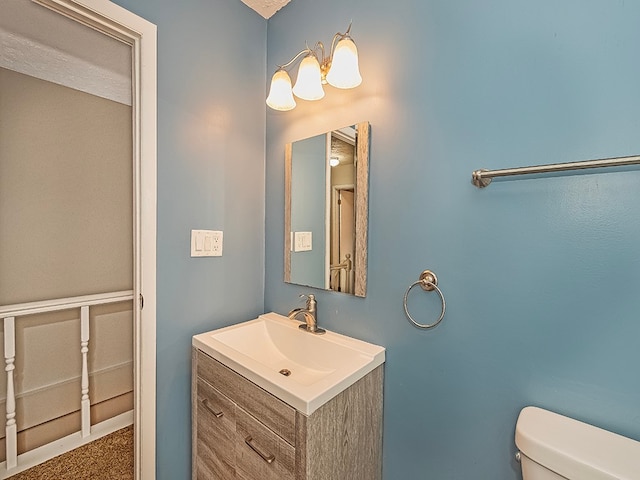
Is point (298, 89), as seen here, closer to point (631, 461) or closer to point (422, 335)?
point (422, 335)

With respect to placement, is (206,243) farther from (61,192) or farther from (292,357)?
(61,192)

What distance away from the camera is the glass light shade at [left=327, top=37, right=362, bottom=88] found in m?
1.05

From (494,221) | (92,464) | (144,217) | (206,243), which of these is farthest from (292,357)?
(92,464)

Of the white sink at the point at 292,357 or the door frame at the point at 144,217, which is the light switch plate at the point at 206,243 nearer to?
the door frame at the point at 144,217

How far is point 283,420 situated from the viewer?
2.78 ft

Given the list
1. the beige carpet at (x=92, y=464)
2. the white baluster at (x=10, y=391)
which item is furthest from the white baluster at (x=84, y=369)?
the white baluster at (x=10, y=391)

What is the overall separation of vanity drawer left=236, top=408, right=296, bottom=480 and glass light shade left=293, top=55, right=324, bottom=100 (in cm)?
122

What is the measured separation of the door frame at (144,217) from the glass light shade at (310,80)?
23.2 inches

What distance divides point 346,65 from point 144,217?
97cm

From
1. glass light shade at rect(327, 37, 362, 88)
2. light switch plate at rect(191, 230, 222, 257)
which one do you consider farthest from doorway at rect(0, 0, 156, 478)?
glass light shade at rect(327, 37, 362, 88)

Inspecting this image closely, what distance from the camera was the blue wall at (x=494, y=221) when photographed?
711 millimetres

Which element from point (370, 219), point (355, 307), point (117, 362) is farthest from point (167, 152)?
point (117, 362)

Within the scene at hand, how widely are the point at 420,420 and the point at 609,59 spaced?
3.85 feet

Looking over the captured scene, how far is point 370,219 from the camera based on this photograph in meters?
1.15
